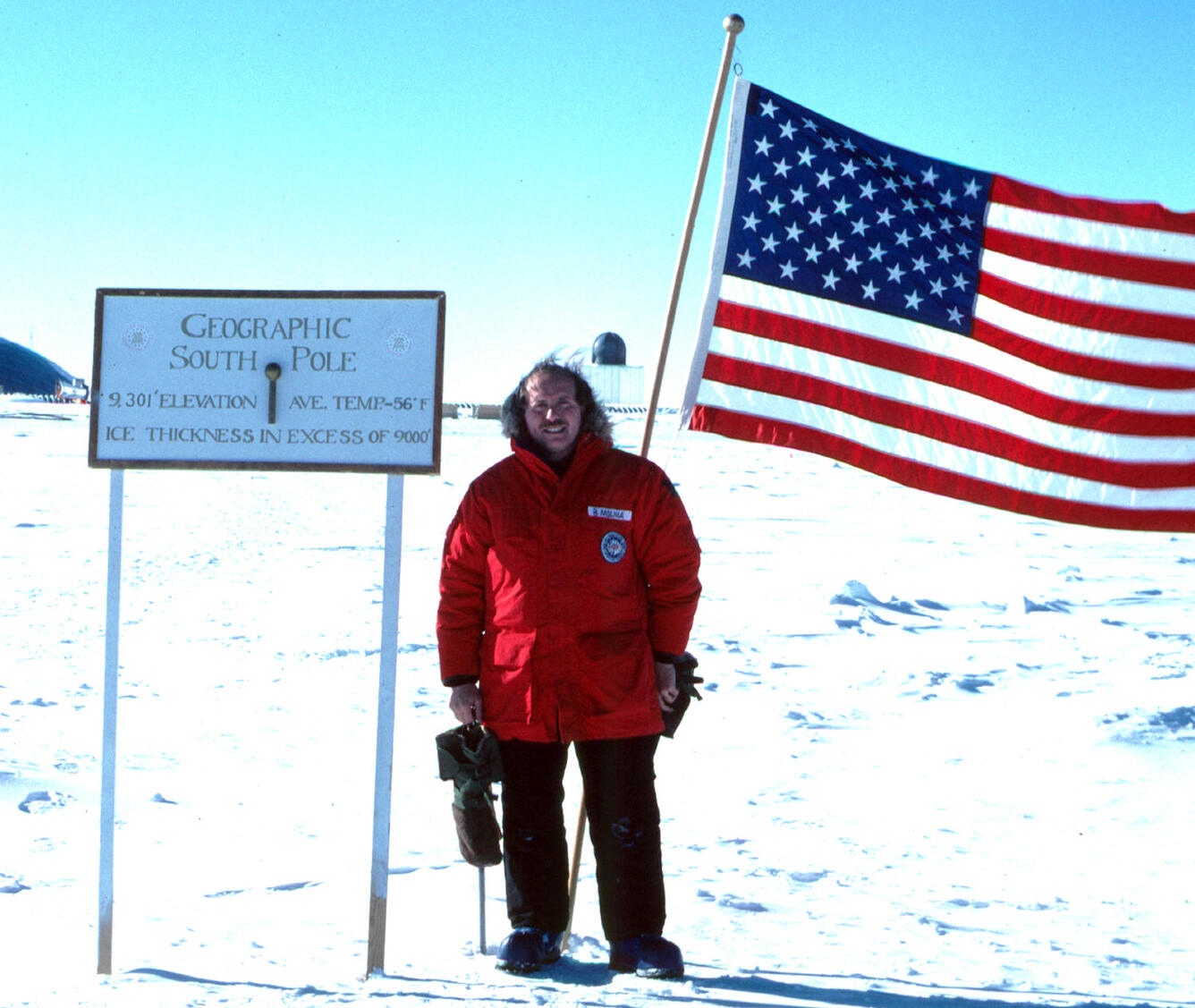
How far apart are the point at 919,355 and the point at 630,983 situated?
2.29m

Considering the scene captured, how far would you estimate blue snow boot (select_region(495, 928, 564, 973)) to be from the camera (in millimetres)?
3051

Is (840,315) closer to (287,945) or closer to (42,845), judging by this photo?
(287,945)

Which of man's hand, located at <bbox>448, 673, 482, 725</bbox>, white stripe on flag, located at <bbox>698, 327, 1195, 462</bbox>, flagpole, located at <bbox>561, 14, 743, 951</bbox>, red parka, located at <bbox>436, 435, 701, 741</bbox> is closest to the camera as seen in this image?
red parka, located at <bbox>436, 435, 701, 741</bbox>

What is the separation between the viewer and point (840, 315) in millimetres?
3947

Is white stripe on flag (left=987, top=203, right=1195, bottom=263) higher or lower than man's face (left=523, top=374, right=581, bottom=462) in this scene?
higher

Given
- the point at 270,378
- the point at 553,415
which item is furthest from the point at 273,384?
the point at 553,415

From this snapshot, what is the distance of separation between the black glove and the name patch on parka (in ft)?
1.36

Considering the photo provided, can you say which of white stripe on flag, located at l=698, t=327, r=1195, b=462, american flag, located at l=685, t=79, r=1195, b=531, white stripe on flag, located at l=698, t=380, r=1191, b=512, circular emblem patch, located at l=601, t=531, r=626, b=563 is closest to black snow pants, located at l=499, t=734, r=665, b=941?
circular emblem patch, located at l=601, t=531, r=626, b=563

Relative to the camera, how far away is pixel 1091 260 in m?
3.98

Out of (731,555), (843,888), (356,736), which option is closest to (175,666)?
(356,736)

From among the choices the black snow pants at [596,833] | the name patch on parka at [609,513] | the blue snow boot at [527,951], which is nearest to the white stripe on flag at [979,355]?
the name patch on parka at [609,513]

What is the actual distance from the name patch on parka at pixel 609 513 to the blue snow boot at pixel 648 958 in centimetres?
111

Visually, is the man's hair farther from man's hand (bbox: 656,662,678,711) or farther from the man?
man's hand (bbox: 656,662,678,711)

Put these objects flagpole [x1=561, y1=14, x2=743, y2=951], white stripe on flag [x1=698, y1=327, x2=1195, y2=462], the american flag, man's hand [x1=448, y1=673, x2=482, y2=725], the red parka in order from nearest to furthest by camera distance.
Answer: the red parka → man's hand [x1=448, y1=673, x2=482, y2=725] → flagpole [x1=561, y1=14, x2=743, y2=951] → the american flag → white stripe on flag [x1=698, y1=327, x2=1195, y2=462]
